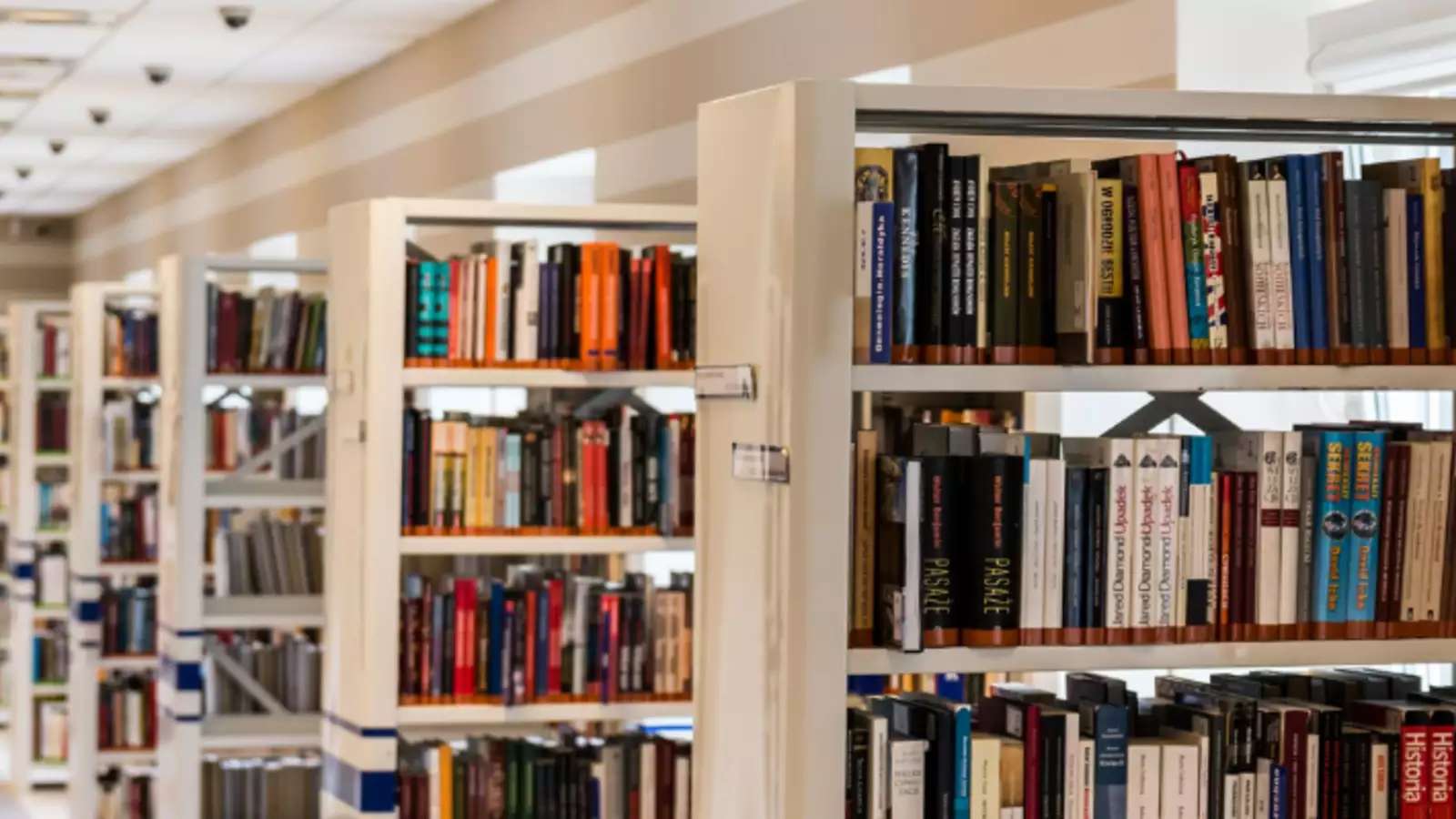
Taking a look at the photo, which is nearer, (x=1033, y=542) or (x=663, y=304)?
(x=1033, y=542)

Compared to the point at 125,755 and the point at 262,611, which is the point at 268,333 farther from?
the point at 125,755

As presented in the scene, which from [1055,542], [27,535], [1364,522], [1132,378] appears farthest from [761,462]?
[27,535]

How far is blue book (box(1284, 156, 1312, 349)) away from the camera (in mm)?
2764

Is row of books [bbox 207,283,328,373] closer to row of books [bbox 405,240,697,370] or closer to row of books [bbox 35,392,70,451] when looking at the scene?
row of books [bbox 405,240,697,370]

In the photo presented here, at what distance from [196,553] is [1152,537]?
4236 millimetres

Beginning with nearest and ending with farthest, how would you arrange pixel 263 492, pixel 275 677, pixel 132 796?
pixel 263 492 < pixel 275 677 < pixel 132 796

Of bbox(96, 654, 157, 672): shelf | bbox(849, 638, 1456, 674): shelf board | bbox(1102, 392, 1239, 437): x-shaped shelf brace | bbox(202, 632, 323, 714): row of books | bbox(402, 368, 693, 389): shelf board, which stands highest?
bbox(402, 368, 693, 389): shelf board

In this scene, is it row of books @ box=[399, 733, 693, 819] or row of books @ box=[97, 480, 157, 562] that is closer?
row of books @ box=[399, 733, 693, 819]

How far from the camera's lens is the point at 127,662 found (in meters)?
8.29

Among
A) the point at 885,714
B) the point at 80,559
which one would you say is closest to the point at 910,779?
the point at 885,714

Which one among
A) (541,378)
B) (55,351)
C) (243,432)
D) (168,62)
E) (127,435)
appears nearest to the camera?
(541,378)

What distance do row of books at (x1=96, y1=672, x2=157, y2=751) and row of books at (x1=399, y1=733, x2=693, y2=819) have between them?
4009 mm

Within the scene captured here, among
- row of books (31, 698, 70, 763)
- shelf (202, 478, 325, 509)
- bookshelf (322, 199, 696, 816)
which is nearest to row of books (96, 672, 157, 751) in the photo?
row of books (31, 698, 70, 763)

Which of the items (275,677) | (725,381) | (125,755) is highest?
(725,381)
